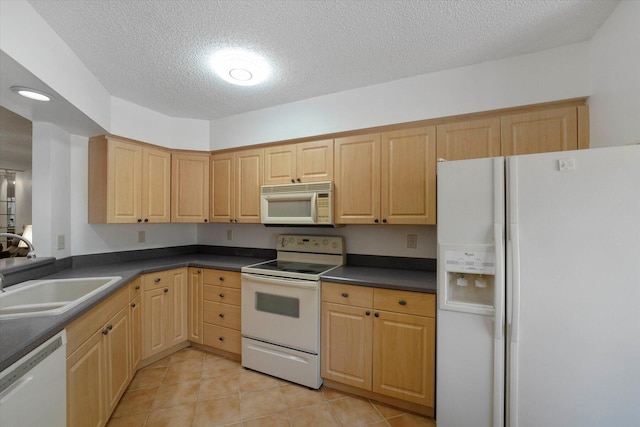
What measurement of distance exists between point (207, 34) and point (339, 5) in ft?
2.69

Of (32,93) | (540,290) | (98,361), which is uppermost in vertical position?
(32,93)

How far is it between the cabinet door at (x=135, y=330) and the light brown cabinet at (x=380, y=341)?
60.2 inches

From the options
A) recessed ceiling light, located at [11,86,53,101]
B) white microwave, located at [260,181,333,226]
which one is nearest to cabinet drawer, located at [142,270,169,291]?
white microwave, located at [260,181,333,226]

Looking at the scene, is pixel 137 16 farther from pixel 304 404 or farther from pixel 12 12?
pixel 304 404

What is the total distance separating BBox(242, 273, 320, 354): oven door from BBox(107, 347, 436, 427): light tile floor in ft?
1.11

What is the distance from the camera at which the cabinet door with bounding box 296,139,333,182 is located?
2381 mm

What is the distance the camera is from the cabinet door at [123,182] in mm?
2400

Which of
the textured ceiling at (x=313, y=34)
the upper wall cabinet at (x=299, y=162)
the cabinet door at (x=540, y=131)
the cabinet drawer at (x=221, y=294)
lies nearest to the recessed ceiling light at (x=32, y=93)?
the textured ceiling at (x=313, y=34)

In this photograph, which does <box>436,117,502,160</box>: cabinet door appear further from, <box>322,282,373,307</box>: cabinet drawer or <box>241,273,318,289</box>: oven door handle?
<box>241,273,318,289</box>: oven door handle

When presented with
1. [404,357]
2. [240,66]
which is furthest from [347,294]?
[240,66]

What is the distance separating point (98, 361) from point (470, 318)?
2.18 m

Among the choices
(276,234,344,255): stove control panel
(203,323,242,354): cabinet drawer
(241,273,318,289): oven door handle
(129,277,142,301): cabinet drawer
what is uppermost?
(276,234,344,255): stove control panel

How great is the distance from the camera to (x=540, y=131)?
177 cm

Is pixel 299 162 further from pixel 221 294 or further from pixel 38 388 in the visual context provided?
pixel 38 388
